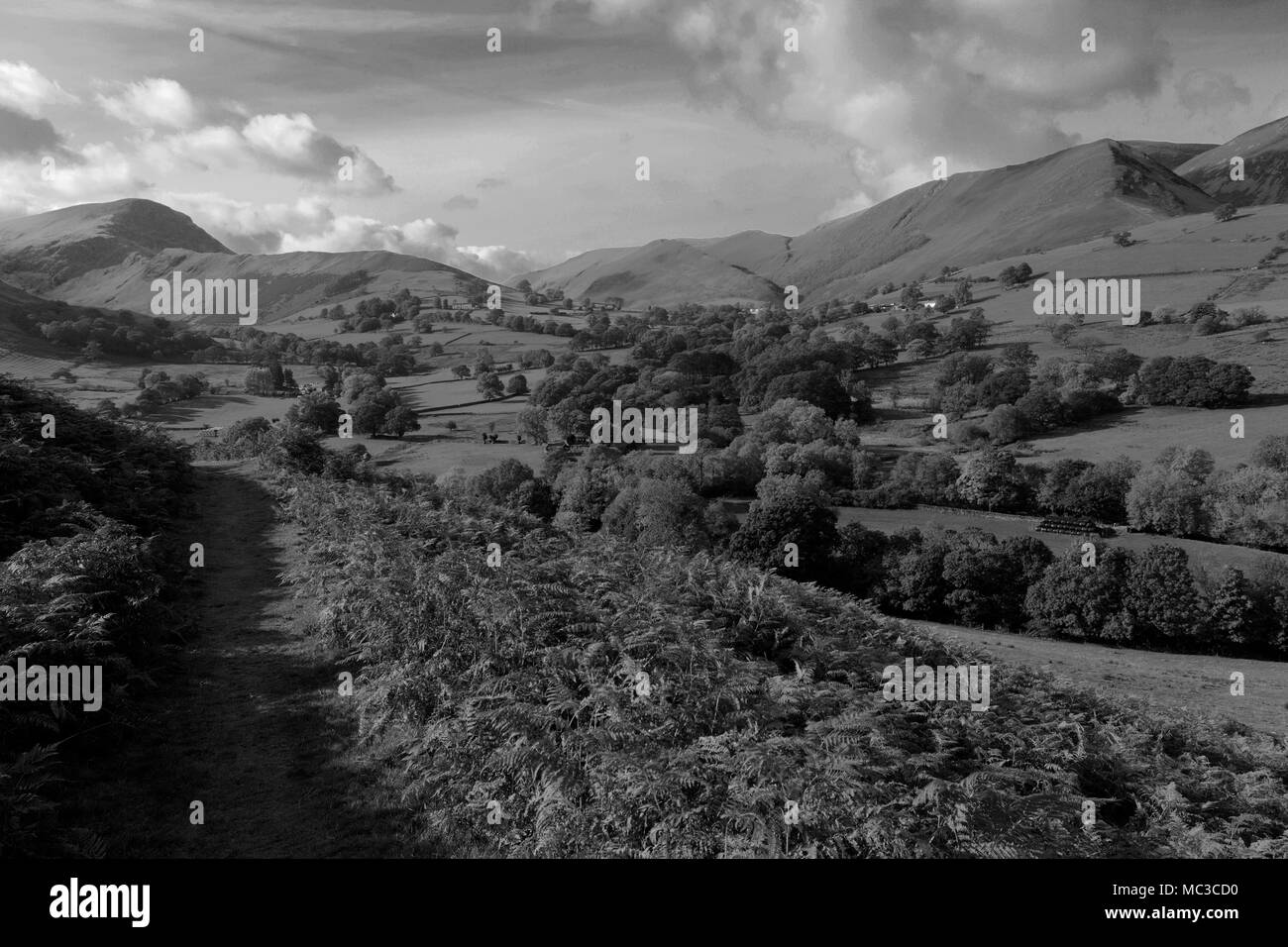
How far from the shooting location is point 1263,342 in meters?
108

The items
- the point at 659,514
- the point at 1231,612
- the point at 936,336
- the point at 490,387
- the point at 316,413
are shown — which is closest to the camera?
the point at 1231,612

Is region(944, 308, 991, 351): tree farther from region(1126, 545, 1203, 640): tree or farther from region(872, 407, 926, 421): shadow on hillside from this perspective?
region(1126, 545, 1203, 640): tree

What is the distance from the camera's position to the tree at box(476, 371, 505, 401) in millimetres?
120062

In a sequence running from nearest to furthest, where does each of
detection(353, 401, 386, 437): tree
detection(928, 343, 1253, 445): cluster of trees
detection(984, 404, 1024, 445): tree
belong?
detection(984, 404, 1024, 445): tree, detection(928, 343, 1253, 445): cluster of trees, detection(353, 401, 386, 437): tree

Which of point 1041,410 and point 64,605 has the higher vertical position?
point 1041,410

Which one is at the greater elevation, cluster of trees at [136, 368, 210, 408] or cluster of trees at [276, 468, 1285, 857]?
cluster of trees at [136, 368, 210, 408]

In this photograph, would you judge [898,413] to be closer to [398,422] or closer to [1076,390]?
[1076,390]

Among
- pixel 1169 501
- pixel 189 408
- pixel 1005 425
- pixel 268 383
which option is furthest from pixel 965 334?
pixel 189 408

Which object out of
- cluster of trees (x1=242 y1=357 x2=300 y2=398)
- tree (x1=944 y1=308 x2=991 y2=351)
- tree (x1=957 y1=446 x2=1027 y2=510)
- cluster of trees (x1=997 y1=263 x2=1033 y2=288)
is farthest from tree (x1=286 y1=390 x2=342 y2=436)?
cluster of trees (x1=997 y1=263 x2=1033 y2=288)

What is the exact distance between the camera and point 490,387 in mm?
120125

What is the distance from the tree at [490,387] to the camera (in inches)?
4727

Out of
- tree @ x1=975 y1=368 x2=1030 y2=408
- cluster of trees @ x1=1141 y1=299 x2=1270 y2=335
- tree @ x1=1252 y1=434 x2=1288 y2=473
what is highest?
cluster of trees @ x1=1141 y1=299 x2=1270 y2=335
